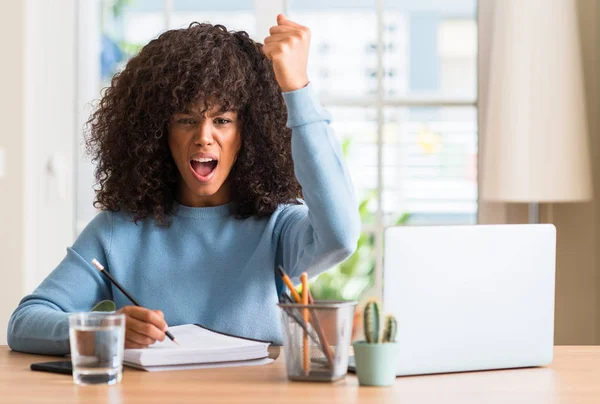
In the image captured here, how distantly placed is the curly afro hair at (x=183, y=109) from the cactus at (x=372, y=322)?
0.60m

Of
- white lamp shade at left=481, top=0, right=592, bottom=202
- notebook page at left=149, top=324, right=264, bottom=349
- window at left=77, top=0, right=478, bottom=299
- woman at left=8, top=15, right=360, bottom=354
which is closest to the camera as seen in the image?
notebook page at left=149, top=324, right=264, bottom=349

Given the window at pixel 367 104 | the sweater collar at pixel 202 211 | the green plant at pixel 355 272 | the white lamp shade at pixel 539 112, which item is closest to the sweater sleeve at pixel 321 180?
the sweater collar at pixel 202 211

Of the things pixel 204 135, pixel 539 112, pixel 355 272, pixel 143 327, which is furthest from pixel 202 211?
pixel 355 272

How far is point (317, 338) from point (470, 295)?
0.25 meters

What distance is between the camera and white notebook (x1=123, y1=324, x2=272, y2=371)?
1449 millimetres

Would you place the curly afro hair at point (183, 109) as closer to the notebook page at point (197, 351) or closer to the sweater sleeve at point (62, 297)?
the sweater sleeve at point (62, 297)

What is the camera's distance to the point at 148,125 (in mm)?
1914

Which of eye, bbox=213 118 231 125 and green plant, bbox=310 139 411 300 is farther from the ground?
eye, bbox=213 118 231 125

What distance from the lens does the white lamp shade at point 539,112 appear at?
121 inches

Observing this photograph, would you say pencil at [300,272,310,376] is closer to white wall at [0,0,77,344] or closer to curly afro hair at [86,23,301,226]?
curly afro hair at [86,23,301,226]

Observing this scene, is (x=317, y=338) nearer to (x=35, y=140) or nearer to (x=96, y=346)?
(x=96, y=346)

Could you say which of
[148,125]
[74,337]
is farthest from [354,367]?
[148,125]

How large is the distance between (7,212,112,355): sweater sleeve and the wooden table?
11 cm

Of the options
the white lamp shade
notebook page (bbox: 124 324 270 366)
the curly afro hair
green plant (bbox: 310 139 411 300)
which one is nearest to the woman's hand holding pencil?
notebook page (bbox: 124 324 270 366)
